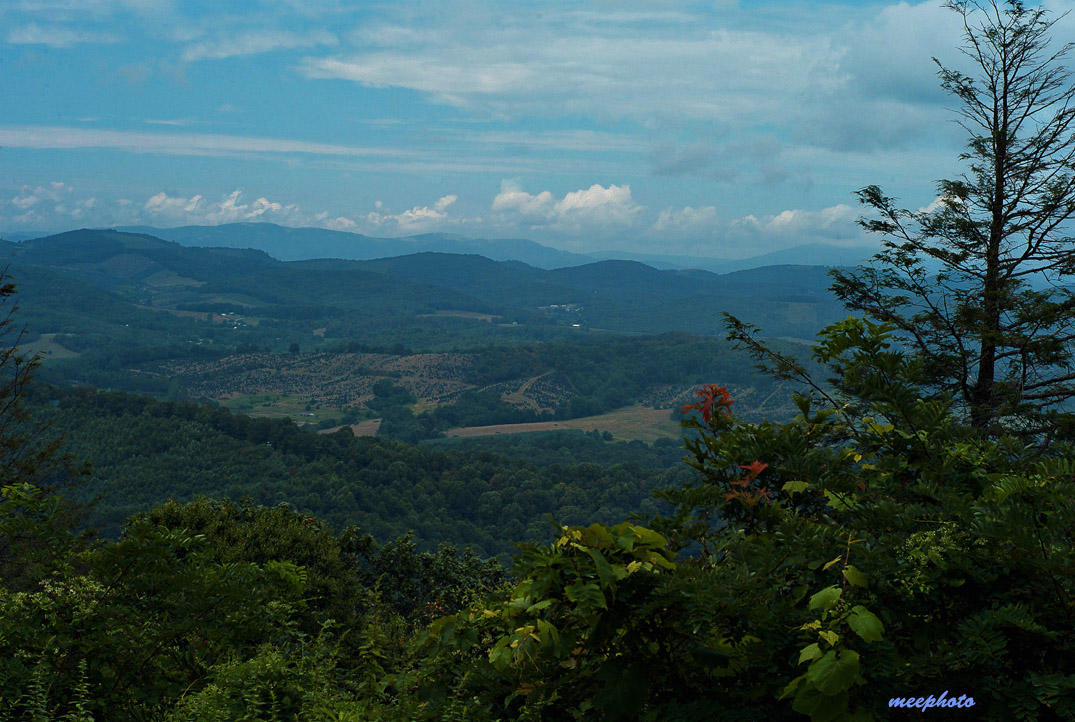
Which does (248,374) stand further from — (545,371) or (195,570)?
(195,570)

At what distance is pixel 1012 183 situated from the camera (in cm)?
1280

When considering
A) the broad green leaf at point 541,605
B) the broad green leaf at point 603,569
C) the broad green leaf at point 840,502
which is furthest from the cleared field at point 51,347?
the broad green leaf at point 840,502

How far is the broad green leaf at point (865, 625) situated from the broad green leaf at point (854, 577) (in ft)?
0.36

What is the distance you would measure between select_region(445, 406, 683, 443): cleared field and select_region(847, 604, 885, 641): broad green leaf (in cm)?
12769

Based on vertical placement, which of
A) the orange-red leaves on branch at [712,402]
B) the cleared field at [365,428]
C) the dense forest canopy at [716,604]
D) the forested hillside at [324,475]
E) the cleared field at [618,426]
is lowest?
the cleared field at [618,426]

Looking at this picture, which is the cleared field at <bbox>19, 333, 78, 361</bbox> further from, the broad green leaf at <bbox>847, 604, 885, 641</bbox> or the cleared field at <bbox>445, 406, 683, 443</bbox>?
the broad green leaf at <bbox>847, 604, 885, 641</bbox>

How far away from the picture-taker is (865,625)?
1638 millimetres

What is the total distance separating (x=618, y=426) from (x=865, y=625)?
139597 millimetres

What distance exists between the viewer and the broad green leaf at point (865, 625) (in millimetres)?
1612

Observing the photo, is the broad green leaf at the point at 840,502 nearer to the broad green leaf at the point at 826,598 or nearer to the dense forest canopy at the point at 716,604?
the dense forest canopy at the point at 716,604

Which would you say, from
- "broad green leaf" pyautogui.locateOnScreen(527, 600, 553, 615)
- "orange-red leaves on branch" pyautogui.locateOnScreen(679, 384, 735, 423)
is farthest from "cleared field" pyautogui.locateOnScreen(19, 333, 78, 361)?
"broad green leaf" pyautogui.locateOnScreen(527, 600, 553, 615)

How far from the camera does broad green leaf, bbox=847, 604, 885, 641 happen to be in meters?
1.61

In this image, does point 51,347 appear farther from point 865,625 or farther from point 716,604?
point 865,625

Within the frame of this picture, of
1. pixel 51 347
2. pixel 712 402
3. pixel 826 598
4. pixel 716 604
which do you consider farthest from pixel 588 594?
pixel 51 347
